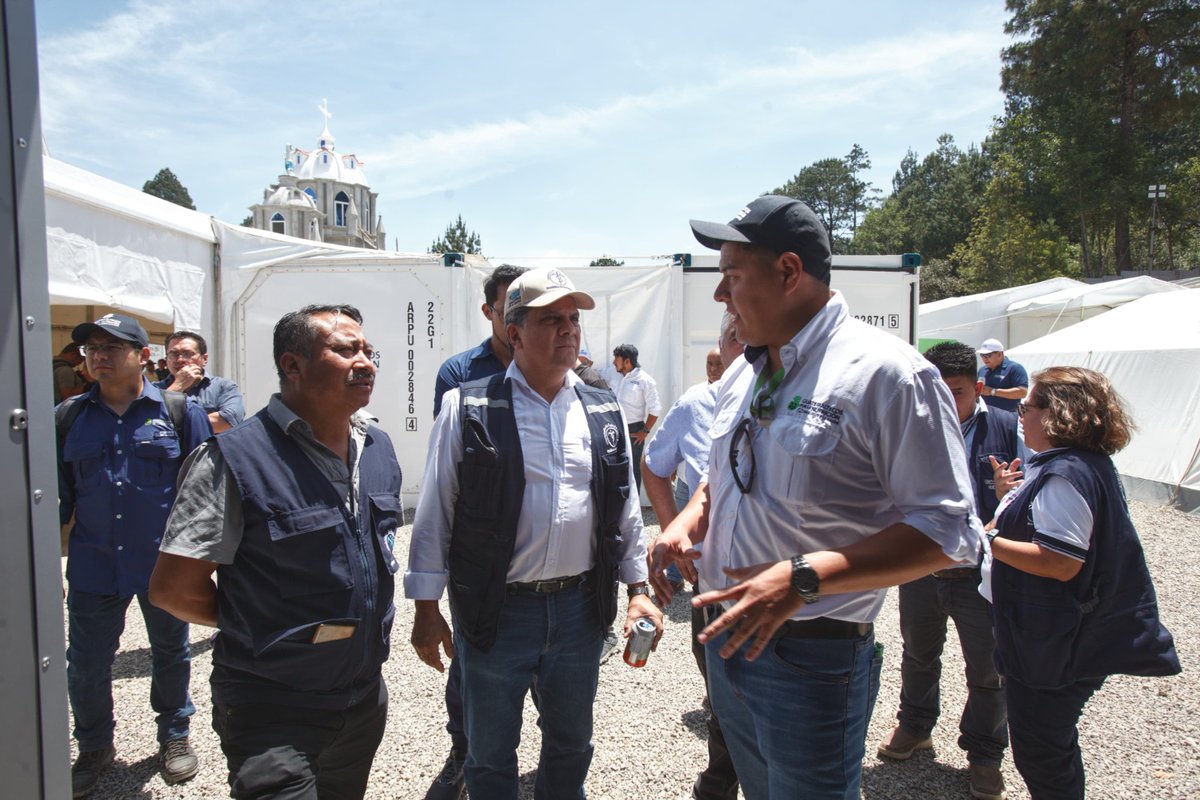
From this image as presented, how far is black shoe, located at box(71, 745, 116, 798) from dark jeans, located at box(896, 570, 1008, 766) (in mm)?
3954

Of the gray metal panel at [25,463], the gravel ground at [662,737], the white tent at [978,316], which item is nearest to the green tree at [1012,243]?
the white tent at [978,316]

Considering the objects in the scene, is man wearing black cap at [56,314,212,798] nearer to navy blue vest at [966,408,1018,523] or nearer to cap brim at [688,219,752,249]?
cap brim at [688,219,752,249]

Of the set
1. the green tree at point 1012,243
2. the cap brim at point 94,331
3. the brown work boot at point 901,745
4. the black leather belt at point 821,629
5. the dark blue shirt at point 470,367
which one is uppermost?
the green tree at point 1012,243

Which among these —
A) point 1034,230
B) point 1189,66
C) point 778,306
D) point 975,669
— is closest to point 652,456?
point 975,669

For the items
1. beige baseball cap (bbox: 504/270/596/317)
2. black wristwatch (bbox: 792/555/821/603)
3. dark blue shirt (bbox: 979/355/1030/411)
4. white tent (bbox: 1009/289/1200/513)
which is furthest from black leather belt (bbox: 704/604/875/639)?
white tent (bbox: 1009/289/1200/513)

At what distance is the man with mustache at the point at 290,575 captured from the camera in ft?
6.13

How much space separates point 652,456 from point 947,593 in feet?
5.25

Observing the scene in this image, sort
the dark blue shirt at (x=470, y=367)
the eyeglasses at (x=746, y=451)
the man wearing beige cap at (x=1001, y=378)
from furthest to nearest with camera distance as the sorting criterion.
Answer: the man wearing beige cap at (x=1001, y=378)
the dark blue shirt at (x=470, y=367)
the eyeglasses at (x=746, y=451)

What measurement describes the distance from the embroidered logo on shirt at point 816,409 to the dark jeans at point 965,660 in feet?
6.90

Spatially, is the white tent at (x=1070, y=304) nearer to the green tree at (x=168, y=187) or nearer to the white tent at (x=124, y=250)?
the white tent at (x=124, y=250)

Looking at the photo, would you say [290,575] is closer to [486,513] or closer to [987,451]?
[486,513]

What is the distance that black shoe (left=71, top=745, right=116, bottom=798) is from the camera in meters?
3.16

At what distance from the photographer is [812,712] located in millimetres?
1673

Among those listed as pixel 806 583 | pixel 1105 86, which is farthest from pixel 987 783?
pixel 1105 86
